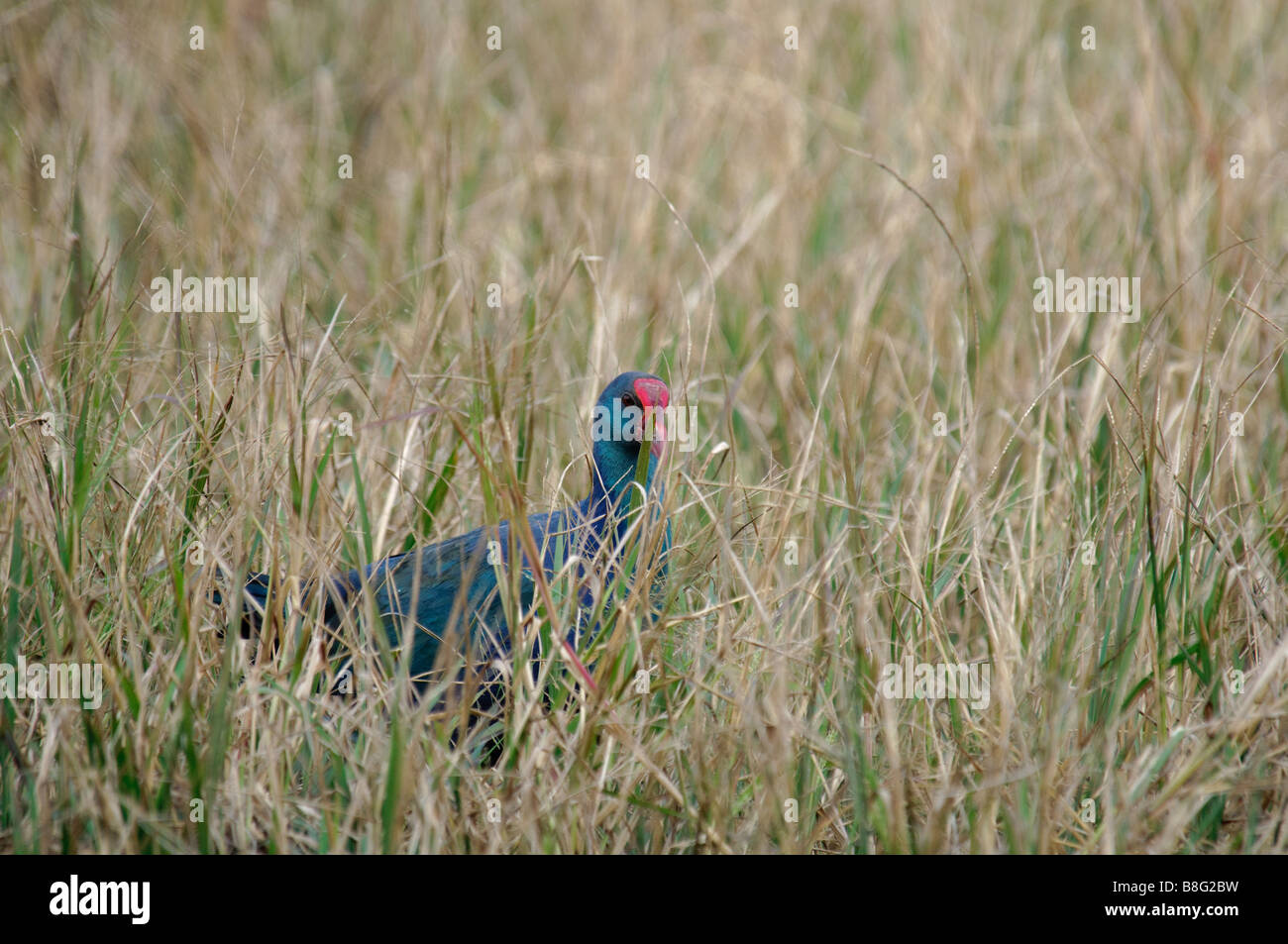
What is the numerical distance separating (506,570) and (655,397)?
0.57 meters

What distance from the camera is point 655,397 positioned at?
3115 mm

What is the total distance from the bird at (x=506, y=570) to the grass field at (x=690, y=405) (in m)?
0.09

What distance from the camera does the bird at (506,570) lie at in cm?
298

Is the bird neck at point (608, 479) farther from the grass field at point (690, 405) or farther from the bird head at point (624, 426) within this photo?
the grass field at point (690, 405)

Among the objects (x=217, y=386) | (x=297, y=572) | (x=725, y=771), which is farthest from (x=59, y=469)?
(x=725, y=771)

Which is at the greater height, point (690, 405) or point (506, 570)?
point (690, 405)

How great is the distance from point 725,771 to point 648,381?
3.33 feet

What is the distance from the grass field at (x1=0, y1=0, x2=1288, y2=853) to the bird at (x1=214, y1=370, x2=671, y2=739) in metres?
0.09

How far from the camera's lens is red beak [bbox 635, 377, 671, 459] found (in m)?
3.11

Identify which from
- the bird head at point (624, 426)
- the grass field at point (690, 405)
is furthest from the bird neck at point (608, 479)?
the grass field at point (690, 405)

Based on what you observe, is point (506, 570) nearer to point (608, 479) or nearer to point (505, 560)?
point (505, 560)

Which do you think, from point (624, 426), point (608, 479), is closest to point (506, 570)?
point (608, 479)

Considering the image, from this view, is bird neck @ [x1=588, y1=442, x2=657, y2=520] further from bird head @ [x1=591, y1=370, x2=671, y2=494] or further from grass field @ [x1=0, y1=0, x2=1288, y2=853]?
grass field @ [x1=0, y1=0, x2=1288, y2=853]

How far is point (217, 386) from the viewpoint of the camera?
3234mm
